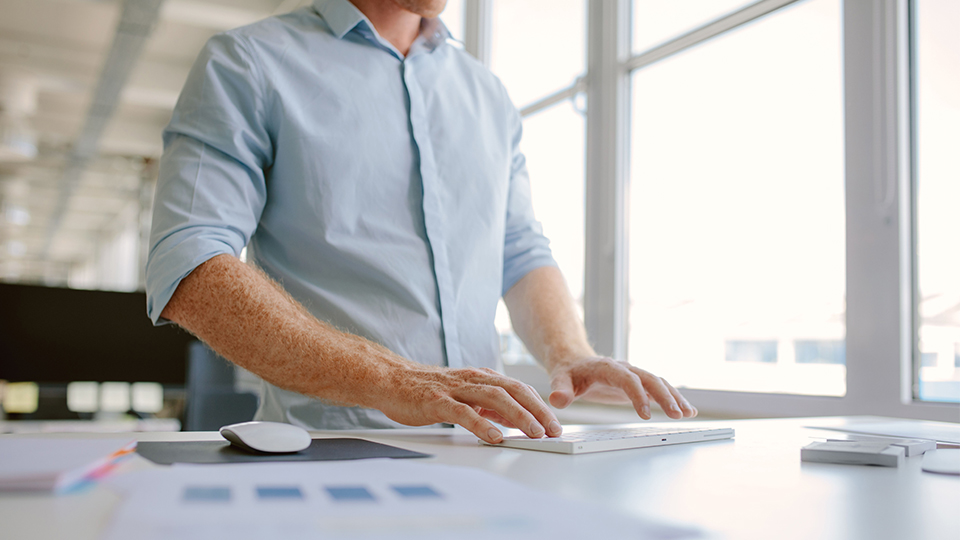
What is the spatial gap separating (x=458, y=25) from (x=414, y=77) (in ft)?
9.27

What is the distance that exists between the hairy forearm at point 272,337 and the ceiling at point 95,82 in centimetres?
408

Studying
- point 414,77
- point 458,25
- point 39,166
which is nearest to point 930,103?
point 414,77

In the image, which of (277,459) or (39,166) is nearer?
(277,459)

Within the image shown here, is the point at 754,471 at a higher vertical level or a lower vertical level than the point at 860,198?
lower

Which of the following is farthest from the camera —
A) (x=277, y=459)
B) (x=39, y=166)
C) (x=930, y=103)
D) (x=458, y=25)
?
(x=39, y=166)

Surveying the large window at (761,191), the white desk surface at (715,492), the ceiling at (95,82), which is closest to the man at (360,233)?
the white desk surface at (715,492)

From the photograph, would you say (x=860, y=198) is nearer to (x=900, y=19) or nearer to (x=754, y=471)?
(x=900, y=19)

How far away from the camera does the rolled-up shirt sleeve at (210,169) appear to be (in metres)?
0.99

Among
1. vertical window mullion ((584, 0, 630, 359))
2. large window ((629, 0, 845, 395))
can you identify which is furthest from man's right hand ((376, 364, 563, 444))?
vertical window mullion ((584, 0, 630, 359))

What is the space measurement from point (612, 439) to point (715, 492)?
24 centimetres

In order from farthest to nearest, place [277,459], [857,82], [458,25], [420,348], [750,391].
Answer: [458,25] → [750,391] → [857,82] → [420,348] → [277,459]

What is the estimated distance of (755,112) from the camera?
2279mm

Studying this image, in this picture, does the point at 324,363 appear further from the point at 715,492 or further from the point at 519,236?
the point at 519,236

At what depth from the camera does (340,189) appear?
1.18 m
